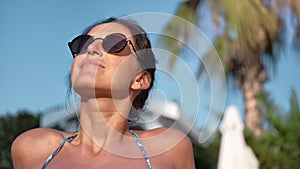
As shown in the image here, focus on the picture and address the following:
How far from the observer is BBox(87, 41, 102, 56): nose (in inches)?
55.8

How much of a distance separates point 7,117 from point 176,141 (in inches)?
459

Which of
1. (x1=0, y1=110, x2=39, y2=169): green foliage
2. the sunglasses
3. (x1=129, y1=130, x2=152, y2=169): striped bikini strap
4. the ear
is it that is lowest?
(x1=0, y1=110, x2=39, y2=169): green foliage

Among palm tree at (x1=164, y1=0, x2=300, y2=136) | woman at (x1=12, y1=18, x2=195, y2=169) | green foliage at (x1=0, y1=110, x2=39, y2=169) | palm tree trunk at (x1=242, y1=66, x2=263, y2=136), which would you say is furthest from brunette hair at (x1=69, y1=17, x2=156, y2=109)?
green foliage at (x1=0, y1=110, x2=39, y2=169)

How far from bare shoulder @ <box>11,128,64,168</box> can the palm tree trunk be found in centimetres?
851

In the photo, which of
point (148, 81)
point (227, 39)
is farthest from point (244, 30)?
point (148, 81)

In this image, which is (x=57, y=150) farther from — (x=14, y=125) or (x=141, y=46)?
(x=14, y=125)

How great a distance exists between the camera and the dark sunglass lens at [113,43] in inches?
55.4

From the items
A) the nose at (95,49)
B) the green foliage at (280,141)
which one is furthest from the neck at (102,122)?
the green foliage at (280,141)

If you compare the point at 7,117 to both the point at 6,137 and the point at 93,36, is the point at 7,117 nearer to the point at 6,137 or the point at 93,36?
the point at 6,137

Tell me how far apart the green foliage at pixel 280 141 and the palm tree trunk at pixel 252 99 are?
31.3 inches

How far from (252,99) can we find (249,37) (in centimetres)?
142

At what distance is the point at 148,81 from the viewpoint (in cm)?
153

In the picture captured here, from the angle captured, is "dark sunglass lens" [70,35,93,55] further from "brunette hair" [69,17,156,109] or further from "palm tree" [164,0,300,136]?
"palm tree" [164,0,300,136]

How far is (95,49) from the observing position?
1.43 metres
